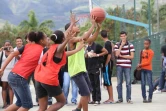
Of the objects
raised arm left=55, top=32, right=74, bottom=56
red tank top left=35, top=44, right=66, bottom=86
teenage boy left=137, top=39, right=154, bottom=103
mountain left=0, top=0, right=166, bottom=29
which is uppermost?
mountain left=0, top=0, right=166, bottom=29

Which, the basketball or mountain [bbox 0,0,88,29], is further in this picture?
mountain [bbox 0,0,88,29]

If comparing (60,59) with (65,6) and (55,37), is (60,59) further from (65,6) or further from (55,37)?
(65,6)

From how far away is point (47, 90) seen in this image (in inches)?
357

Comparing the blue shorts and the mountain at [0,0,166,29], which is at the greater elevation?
the mountain at [0,0,166,29]

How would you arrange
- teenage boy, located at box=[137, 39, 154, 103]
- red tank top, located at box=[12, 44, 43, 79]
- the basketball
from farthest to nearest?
1. teenage boy, located at box=[137, 39, 154, 103]
2. the basketball
3. red tank top, located at box=[12, 44, 43, 79]

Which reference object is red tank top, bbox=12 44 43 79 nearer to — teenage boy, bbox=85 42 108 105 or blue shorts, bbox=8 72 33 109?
blue shorts, bbox=8 72 33 109

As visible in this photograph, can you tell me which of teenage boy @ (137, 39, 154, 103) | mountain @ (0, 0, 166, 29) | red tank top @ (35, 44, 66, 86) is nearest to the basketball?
red tank top @ (35, 44, 66, 86)

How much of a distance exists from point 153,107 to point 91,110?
163 cm

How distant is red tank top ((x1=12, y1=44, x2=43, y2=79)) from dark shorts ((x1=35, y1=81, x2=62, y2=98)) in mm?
444

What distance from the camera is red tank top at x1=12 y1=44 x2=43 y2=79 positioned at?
9539mm

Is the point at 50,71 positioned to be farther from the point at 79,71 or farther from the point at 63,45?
the point at 79,71

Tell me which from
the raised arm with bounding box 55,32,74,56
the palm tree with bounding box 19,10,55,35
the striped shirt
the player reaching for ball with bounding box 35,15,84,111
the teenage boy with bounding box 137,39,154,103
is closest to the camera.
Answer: the raised arm with bounding box 55,32,74,56

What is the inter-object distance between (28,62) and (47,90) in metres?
0.79

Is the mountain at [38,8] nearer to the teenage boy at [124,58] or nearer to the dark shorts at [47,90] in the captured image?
the teenage boy at [124,58]
